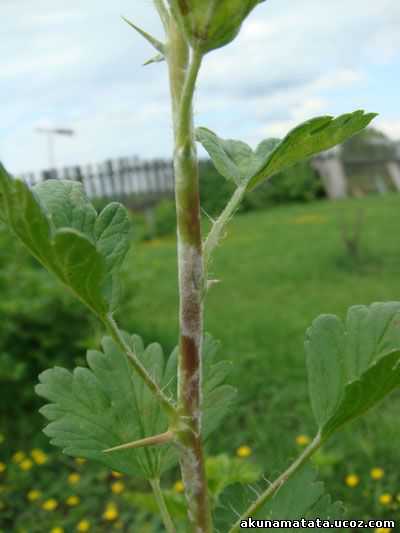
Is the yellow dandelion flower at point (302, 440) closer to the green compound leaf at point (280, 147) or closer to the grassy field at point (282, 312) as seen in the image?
the grassy field at point (282, 312)

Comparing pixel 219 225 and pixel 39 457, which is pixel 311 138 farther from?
pixel 39 457

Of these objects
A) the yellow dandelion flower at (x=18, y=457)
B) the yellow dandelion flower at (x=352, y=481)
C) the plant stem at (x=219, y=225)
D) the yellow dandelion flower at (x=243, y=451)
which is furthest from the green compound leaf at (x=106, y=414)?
the yellow dandelion flower at (x=18, y=457)

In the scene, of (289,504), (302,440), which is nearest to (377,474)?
(302,440)

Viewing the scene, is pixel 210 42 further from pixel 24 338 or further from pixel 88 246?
pixel 24 338

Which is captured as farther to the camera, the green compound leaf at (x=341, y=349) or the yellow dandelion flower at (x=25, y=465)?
the yellow dandelion flower at (x=25, y=465)

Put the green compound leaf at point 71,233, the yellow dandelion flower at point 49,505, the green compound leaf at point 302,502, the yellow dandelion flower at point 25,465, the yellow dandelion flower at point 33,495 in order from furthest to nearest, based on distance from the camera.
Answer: the yellow dandelion flower at point 25,465 → the yellow dandelion flower at point 33,495 → the yellow dandelion flower at point 49,505 → the green compound leaf at point 302,502 → the green compound leaf at point 71,233

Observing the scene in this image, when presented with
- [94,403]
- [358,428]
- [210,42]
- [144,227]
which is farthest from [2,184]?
[144,227]

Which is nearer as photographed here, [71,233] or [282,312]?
[71,233]
